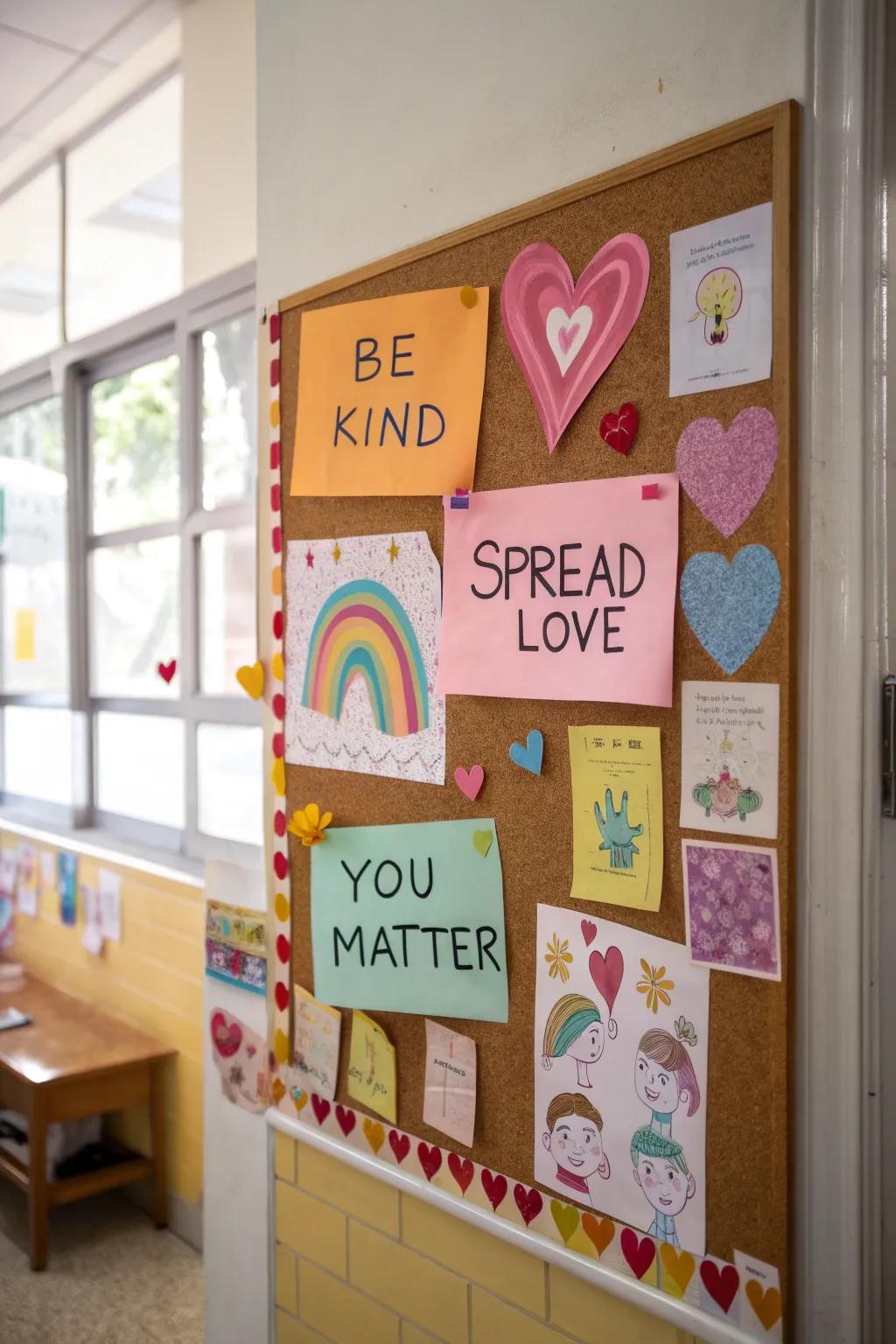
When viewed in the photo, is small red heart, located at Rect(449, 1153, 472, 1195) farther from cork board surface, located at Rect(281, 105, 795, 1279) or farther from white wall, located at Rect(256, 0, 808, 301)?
white wall, located at Rect(256, 0, 808, 301)

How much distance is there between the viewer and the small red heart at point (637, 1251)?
41.3 inches

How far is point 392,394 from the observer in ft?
4.26

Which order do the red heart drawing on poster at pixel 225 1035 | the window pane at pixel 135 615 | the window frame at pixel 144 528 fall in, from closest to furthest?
the red heart drawing on poster at pixel 225 1035, the window frame at pixel 144 528, the window pane at pixel 135 615

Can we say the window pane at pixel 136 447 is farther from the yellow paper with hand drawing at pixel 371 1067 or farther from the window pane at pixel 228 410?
the yellow paper with hand drawing at pixel 371 1067

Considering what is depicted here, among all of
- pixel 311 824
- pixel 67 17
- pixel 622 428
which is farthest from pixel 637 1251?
pixel 67 17

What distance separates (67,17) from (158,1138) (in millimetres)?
2665

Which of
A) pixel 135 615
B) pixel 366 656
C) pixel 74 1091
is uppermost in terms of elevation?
pixel 135 615

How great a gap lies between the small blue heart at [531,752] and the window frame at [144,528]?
1034 mm

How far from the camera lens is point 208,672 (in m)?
2.55

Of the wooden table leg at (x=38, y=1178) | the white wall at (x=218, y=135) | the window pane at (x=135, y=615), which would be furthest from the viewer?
the window pane at (x=135, y=615)

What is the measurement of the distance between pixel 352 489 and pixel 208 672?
1.32 meters

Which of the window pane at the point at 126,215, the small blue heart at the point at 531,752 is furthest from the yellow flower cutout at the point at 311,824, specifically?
the window pane at the point at 126,215

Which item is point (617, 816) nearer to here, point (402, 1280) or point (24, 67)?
point (402, 1280)

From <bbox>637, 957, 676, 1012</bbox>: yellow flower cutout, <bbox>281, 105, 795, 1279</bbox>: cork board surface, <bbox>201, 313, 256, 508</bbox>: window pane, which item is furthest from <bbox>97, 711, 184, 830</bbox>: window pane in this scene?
<bbox>637, 957, 676, 1012</bbox>: yellow flower cutout
